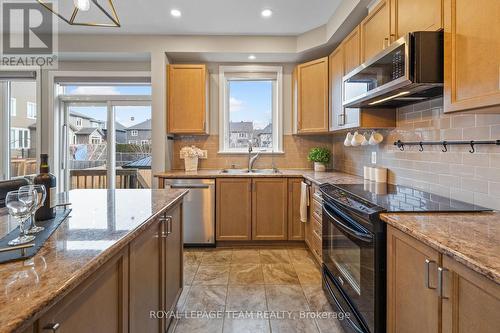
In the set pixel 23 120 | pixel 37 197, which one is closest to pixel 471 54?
pixel 37 197

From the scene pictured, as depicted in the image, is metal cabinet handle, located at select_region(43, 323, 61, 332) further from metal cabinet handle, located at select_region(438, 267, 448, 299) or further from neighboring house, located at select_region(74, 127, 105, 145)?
neighboring house, located at select_region(74, 127, 105, 145)

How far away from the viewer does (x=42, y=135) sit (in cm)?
414

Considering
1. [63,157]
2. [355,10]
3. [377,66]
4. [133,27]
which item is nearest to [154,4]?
[133,27]

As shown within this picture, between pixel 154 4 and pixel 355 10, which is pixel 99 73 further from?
pixel 355 10

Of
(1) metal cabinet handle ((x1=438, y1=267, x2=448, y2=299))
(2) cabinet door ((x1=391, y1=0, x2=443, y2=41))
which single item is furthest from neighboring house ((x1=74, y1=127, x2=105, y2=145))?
(1) metal cabinet handle ((x1=438, y1=267, x2=448, y2=299))

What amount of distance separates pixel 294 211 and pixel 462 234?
2471mm

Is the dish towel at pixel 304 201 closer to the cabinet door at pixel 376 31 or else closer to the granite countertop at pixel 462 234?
the cabinet door at pixel 376 31

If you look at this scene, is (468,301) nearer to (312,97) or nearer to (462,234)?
(462,234)

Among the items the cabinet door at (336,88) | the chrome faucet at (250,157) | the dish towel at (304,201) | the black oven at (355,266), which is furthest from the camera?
the chrome faucet at (250,157)

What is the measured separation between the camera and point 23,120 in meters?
4.26

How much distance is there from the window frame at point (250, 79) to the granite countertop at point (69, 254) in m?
2.56

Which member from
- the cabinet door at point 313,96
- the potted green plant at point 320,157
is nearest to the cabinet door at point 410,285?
the cabinet door at point 313,96

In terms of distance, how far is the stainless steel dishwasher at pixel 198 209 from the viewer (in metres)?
3.50

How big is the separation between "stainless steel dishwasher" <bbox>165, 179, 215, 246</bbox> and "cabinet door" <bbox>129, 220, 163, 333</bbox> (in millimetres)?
1838
